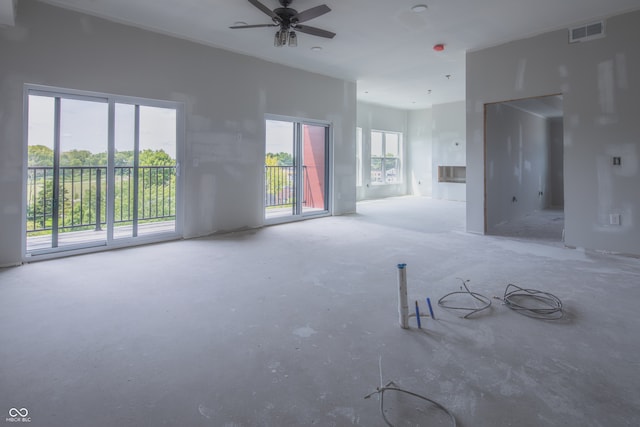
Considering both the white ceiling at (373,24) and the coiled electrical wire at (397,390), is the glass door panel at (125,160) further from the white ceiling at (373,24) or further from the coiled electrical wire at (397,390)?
the coiled electrical wire at (397,390)

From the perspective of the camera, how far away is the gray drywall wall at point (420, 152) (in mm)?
11758

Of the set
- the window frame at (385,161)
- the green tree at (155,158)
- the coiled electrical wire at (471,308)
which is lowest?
the coiled electrical wire at (471,308)

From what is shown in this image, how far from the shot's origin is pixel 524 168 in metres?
7.62

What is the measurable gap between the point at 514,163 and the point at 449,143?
3.99 m

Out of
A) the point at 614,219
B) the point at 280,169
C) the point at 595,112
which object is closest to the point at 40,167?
the point at 280,169

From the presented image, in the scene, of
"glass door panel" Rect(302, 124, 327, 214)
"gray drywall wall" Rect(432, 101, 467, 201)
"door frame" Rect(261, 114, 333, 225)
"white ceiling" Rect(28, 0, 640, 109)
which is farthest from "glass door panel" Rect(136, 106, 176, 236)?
"gray drywall wall" Rect(432, 101, 467, 201)

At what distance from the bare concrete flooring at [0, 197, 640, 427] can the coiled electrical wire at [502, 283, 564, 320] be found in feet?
0.27

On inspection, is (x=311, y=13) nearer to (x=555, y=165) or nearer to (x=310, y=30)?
(x=310, y=30)

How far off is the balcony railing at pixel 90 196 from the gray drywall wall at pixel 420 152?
28.3ft

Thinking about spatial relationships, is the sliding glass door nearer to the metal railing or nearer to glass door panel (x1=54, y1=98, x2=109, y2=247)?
glass door panel (x1=54, y1=98, x2=109, y2=247)

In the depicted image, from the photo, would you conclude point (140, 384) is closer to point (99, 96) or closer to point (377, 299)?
point (377, 299)

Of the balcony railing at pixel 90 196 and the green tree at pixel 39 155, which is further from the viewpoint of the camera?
the balcony railing at pixel 90 196

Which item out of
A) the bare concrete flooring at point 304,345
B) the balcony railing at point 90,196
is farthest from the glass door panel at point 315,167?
the bare concrete flooring at point 304,345

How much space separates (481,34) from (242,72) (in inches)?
143
